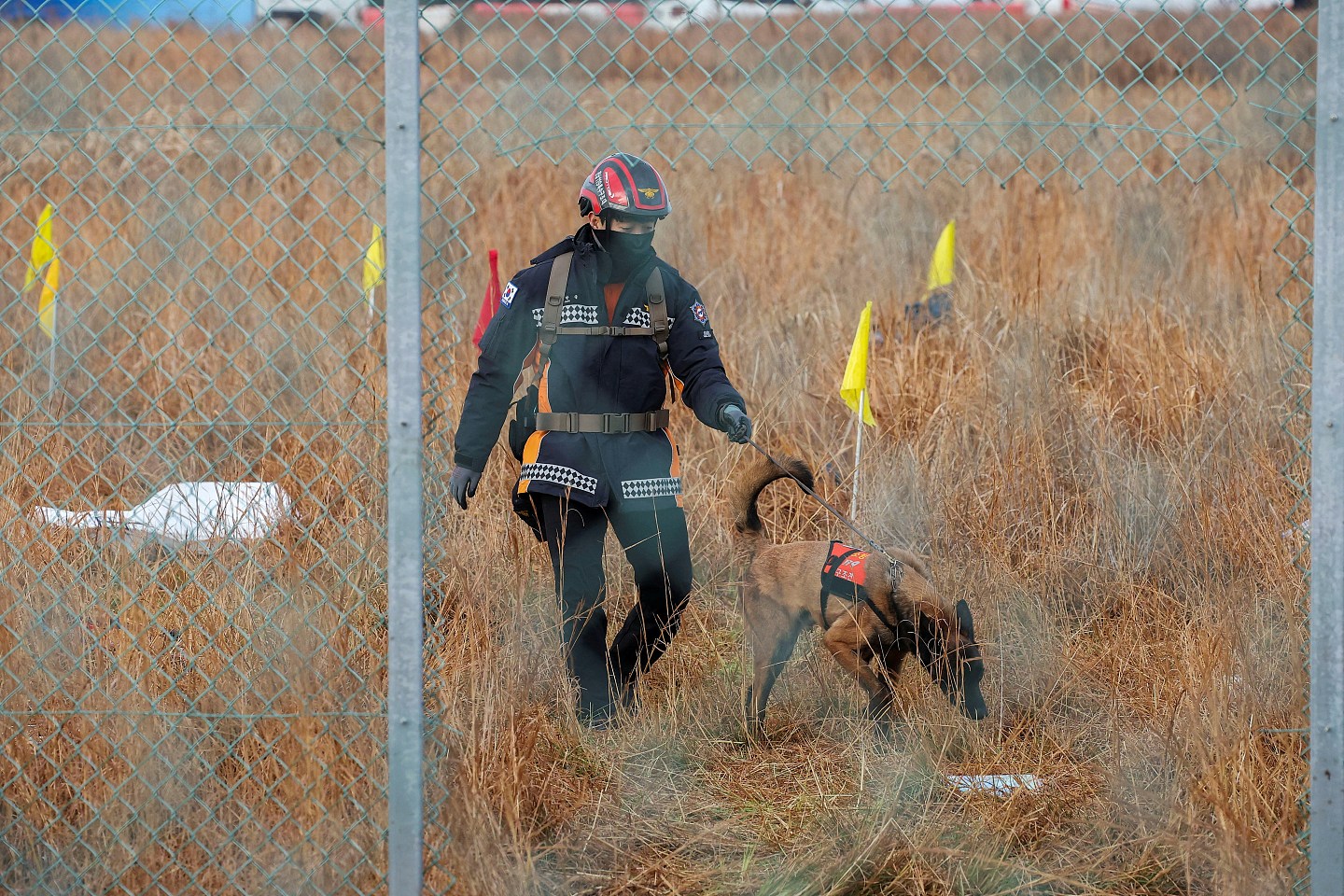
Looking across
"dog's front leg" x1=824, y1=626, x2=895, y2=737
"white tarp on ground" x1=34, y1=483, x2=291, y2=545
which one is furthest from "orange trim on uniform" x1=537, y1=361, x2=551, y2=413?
"dog's front leg" x1=824, y1=626, x2=895, y2=737

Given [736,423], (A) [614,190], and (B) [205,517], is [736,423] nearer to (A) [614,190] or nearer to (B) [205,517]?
(A) [614,190]

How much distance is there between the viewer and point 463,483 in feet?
11.1

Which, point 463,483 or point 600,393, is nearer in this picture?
point 463,483

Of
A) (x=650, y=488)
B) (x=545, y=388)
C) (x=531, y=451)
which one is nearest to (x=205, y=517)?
(x=531, y=451)

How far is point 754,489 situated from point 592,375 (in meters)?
0.70

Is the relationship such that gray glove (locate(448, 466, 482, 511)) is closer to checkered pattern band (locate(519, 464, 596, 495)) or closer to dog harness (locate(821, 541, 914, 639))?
checkered pattern band (locate(519, 464, 596, 495))

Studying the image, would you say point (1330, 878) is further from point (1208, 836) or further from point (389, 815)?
point (389, 815)

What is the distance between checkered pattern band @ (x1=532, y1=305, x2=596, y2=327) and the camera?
11.8 ft

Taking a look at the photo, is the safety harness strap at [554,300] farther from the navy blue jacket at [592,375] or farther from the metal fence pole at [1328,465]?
the metal fence pole at [1328,465]

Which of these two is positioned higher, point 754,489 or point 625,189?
point 625,189

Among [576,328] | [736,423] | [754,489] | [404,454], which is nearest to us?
[404,454]

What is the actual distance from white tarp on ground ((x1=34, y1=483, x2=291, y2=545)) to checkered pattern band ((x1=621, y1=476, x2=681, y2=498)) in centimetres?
115

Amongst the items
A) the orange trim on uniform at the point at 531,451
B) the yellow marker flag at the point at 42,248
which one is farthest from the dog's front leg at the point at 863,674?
the yellow marker flag at the point at 42,248

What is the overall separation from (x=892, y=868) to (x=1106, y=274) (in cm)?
593
